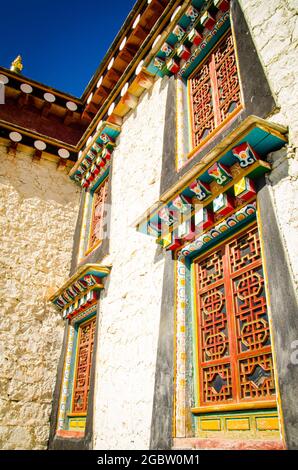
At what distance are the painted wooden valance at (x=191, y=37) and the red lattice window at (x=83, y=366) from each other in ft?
11.4

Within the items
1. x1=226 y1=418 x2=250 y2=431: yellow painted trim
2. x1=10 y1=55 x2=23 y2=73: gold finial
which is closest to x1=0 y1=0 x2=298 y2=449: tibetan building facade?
x1=226 y1=418 x2=250 y2=431: yellow painted trim

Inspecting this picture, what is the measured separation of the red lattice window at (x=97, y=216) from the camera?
5.72 meters

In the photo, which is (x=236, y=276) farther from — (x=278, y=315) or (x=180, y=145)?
(x=180, y=145)

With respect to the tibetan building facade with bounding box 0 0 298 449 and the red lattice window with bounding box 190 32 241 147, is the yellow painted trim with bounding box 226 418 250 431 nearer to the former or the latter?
the tibetan building facade with bounding box 0 0 298 449

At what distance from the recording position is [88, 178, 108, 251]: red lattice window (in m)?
5.72

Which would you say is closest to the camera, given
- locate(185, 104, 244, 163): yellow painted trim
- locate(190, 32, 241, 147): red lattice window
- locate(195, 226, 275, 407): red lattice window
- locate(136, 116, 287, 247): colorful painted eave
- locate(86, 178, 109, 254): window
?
locate(195, 226, 275, 407): red lattice window

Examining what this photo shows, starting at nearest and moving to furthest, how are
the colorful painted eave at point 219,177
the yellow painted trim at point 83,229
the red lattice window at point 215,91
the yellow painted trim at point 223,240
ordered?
the colorful painted eave at point 219,177
the yellow painted trim at point 223,240
the red lattice window at point 215,91
the yellow painted trim at point 83,229

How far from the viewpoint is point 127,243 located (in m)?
4.54

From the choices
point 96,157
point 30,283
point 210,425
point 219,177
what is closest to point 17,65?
point 96,157

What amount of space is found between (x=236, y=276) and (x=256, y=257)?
0.71 ft

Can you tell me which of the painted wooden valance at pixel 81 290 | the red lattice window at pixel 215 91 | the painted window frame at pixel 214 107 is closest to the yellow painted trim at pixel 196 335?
the painted window frame at pixel 214 107

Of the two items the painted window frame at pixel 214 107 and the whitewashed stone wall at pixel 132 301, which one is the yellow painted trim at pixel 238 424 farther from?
the painted window frame at pixel 214 107

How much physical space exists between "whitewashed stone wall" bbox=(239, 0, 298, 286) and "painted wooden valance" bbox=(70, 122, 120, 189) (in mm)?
2857

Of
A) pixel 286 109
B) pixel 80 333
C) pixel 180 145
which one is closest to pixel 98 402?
pixel 80 333
